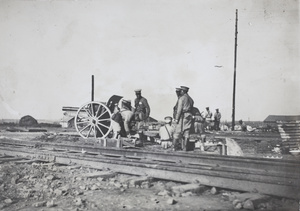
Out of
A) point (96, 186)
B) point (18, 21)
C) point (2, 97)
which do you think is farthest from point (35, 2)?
point (96, 186)

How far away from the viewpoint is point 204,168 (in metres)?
5.47

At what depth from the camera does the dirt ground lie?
390 cm

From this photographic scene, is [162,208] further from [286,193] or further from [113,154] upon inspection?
[113,154]

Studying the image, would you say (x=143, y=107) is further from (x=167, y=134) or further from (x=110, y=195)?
(x=110, y=195)

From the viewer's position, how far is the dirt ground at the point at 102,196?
12.8 ft

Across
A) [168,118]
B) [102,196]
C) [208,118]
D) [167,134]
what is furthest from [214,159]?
[208,118]

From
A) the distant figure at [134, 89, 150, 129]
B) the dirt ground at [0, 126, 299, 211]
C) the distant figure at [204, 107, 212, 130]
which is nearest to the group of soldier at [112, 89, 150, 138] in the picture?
the distant figure at [134, 89, 150, 129]

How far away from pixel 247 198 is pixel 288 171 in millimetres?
1399

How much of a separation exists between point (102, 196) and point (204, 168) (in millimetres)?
2124

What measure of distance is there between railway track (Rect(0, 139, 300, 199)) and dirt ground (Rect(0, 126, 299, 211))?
0.16 metres

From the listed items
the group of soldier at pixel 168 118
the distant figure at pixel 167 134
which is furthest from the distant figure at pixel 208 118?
the distant figure at pixel 167 134

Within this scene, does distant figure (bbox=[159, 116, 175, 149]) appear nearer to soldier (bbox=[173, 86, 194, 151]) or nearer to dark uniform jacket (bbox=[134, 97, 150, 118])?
soldier (bbox=[173, 86, 194, 151])

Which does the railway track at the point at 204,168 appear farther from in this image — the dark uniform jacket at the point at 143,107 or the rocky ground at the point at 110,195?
the dark uniform jacket at the point at 143,107

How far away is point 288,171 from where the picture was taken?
4.91m
